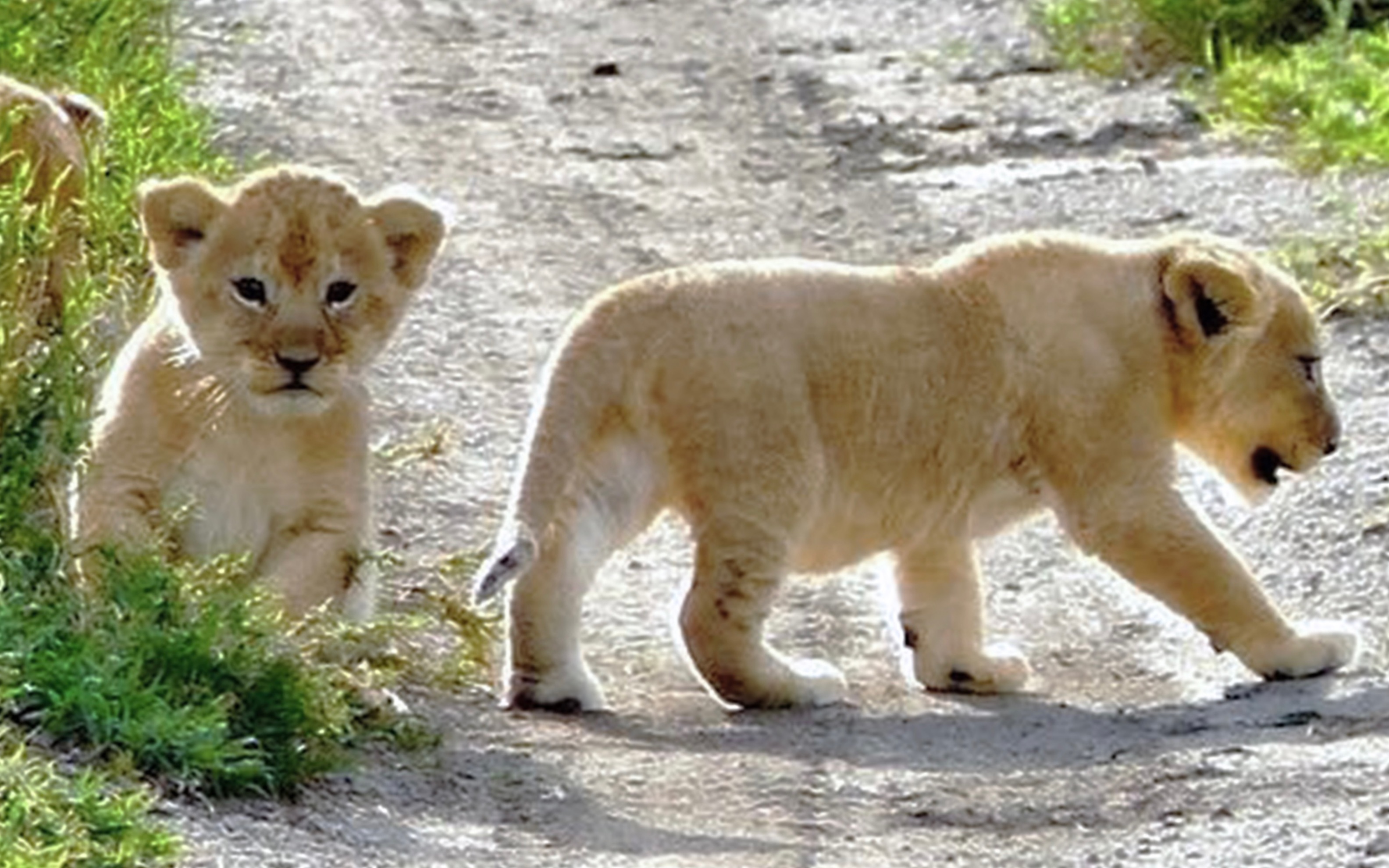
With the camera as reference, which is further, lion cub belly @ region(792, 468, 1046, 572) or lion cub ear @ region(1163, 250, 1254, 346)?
lion cub ear @ region(1163, 250, 1254, 346)

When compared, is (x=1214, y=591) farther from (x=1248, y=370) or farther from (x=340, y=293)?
(x=340, y=293)

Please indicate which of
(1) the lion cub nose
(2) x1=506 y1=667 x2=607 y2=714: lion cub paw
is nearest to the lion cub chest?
(1) the lion cub nose

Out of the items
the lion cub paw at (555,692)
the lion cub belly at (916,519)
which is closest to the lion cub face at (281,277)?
the lion cub paw at (555,692)

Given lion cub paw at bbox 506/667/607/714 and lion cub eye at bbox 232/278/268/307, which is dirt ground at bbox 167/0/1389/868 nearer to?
lion cub paw at bbox 506/667/607/714

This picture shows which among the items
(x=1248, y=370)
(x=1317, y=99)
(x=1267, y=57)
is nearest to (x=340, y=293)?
(x=1248, y=370)

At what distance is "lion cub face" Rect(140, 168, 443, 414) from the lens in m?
6.78

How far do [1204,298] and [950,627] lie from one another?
2.53 feet

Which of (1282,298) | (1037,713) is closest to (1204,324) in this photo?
(1282,298)

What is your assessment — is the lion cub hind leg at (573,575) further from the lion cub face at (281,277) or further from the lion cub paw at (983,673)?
the lion cub paw at (983,673)

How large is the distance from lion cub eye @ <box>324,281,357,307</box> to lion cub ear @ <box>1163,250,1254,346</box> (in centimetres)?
154

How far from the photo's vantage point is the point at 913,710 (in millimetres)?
7066

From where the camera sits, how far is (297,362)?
6750mm

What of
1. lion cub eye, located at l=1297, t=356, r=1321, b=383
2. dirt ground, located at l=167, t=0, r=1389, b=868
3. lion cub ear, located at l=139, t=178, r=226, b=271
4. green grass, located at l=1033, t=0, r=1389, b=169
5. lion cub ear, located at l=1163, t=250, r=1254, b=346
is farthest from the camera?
→ green grass, located at l=1033, t=0, r=1389, b=169

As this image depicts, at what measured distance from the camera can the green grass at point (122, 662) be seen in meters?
5.33
